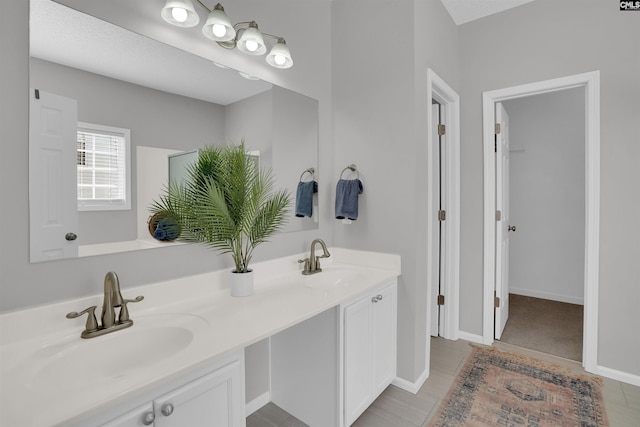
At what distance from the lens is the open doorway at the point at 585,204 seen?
2.19 meters

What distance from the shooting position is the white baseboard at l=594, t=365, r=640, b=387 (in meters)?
2.09

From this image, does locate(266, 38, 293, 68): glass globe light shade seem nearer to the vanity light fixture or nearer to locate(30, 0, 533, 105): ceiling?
the vanity light fixture

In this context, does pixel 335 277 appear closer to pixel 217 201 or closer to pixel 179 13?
pixel 217 201

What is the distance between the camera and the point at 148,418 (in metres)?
0.84

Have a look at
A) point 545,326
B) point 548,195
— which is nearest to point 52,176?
point 545,326

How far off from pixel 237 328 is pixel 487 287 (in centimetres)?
228

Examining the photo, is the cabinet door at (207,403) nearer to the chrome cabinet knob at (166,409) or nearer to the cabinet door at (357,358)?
the chrome cabinet knob at (166,409)

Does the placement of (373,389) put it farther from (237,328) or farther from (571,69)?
(571,69)

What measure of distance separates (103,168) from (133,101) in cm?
31

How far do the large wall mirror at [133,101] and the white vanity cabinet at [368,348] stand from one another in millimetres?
981

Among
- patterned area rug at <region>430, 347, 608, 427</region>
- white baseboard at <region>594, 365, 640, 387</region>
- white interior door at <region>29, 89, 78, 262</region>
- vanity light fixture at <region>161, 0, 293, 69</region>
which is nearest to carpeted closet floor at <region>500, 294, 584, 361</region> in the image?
white baseboard at <region>594, 365, 640, 387</region>

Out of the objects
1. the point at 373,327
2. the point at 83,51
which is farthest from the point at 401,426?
the point at 83,51

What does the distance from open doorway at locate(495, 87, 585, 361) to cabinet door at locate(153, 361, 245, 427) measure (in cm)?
311

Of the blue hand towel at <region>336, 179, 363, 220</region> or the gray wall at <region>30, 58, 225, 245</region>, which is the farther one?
the blue hand towel at <region>336, 179, 363, 220</region>
